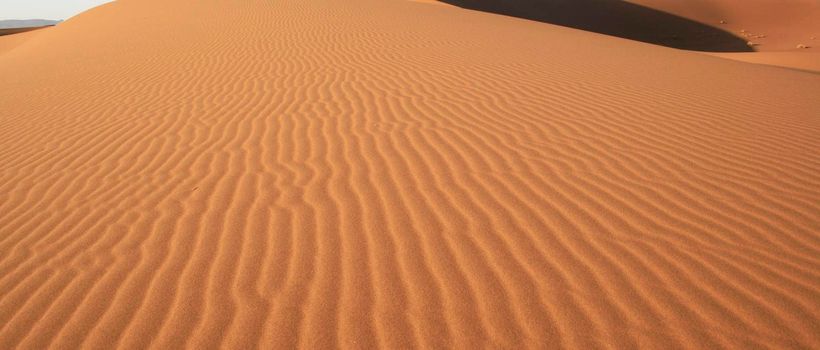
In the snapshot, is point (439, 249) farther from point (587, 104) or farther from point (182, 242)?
point (587, 104)

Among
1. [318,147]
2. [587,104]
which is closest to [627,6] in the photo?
[587,104]

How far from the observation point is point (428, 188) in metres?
3.43

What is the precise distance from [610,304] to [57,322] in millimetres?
2495

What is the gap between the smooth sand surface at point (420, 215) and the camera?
7.04 ft

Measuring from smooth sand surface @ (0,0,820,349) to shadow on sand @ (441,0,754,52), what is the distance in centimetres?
2082

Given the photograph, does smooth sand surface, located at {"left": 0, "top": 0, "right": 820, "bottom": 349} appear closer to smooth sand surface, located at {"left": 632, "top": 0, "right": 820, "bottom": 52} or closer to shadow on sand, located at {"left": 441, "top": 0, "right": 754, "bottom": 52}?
shadow on sand, located at {"left": 441, "top": 0, "right": 754, "bottom": 52}

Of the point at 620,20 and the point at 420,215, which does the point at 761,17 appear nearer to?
the point at 620,20

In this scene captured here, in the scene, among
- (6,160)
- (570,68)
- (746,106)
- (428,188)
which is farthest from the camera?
(570,68)

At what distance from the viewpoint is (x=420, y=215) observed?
3.04m

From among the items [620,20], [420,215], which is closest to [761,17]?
[620,20]

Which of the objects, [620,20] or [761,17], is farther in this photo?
[620,20]

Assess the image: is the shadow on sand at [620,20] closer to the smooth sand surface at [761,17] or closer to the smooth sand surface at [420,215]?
the smooth sand surface at [761,17]

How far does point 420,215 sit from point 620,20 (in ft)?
96.0

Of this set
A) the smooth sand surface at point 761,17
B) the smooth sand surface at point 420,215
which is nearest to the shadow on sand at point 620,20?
the smooth sand surface at point 761,17
